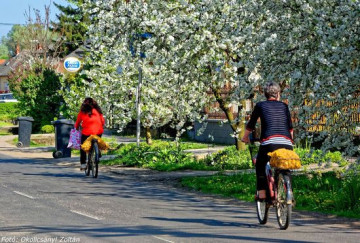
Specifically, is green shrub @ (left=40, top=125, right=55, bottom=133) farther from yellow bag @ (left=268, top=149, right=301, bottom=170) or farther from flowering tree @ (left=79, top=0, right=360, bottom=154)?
yellow bag @ (left=268, top=149, right=301, bottom=170)

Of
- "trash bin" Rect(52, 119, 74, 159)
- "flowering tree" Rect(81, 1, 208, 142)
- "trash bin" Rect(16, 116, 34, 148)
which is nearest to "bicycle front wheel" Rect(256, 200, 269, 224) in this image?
"flowering tree" Rect(81, 1, 208, 142)

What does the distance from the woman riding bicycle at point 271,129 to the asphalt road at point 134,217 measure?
757 mm

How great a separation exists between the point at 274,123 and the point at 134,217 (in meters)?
2.60

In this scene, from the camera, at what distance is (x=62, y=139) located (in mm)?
27172

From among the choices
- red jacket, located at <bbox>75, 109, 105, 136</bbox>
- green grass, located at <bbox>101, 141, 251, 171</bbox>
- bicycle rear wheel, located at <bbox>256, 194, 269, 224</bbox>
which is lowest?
bicycle rear wheel, located at <bbox>256, 194, 269, 224</bbox>

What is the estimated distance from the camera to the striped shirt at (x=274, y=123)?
10.4 meters

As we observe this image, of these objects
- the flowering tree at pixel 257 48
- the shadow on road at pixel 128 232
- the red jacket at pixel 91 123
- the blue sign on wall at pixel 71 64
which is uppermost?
the blue sign on wall at pixel 71 64

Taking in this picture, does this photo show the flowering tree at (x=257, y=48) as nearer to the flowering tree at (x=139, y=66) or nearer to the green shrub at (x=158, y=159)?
the flowering tree at (x=139, y=66)

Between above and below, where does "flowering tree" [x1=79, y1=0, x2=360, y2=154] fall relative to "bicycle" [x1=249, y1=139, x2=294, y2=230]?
above

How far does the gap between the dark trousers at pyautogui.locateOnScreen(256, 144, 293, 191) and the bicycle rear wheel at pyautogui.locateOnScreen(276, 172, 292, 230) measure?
0.36 m

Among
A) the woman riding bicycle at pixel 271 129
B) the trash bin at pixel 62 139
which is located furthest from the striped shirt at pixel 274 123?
the trash bin at pixel 62 139

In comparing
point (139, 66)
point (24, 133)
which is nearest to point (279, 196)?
point (139, 66)

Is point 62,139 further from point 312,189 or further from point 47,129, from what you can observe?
point 47,129

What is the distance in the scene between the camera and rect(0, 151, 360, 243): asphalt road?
962 centimetres
